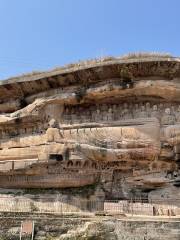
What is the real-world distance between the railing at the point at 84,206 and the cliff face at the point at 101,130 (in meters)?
0.57

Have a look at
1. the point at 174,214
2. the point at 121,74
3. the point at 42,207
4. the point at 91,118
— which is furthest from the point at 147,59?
the point at 42,207

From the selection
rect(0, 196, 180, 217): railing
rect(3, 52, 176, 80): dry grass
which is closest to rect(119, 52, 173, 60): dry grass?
rect(3, 52, 176, 80): dry grass

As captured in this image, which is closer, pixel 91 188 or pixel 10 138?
pixel 91 188

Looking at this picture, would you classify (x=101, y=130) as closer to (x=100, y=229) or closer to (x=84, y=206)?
(x=84, y=206)

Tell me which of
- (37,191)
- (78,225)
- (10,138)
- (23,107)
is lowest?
(78,225)

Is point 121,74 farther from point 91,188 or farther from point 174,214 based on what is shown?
point 174,214

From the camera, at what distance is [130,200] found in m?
15.9

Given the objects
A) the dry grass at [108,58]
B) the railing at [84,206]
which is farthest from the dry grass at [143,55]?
the railing at [84,206]

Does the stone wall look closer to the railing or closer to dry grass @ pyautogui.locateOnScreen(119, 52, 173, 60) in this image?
Result: the railing

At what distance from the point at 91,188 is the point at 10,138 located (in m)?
4.67

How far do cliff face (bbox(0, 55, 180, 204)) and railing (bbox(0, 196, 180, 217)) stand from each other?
0.57 meters

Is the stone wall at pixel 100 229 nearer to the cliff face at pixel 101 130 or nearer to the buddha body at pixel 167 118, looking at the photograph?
the cliff face at pixel 101 130

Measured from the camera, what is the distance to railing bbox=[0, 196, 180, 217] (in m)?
15.0

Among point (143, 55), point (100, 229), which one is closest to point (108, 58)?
point (143, 55)
